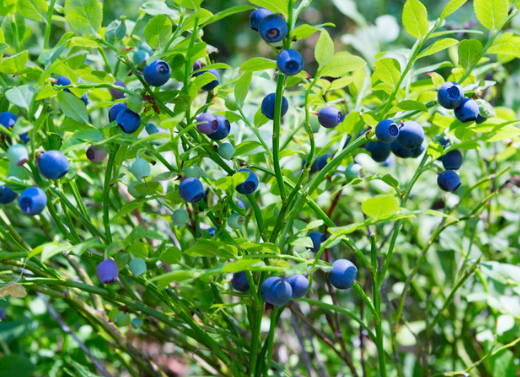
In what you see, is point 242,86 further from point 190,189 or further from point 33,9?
point 33,9

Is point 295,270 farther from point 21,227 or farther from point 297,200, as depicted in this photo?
point 21,227

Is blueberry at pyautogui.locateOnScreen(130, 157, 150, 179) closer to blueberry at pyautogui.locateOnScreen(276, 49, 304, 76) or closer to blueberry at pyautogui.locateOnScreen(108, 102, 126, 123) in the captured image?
blueberry at pyautogui.locateOnScreen(108, 102, 126, 123)

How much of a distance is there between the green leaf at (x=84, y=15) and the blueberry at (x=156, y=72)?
7 cm

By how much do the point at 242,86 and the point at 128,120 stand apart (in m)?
0.14

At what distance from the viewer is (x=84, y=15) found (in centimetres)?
52

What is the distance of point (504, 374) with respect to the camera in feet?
2.81

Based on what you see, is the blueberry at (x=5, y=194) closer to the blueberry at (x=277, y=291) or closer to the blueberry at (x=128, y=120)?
the blueberry at (x=128, y=120)

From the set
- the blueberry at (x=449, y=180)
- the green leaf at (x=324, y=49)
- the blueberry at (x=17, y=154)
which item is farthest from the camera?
the blueberry at (x=449, y=180)

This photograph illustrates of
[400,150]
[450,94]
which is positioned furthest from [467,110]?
[400,150]

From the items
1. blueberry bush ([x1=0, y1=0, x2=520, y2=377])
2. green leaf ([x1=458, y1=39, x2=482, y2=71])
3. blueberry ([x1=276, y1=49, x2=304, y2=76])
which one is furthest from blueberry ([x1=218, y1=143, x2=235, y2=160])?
green leaf ([x1=458, y1=39, x2=482, y2=71])

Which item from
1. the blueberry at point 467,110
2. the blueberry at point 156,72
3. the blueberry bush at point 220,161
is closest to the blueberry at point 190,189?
the blueberry bush at point 220,161

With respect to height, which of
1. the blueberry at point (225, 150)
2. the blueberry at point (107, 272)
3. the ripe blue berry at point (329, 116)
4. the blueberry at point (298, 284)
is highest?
the ripe blue berry at point (329, 116)

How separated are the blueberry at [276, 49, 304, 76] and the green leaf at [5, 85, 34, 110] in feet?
0.79

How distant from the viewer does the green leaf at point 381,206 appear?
488mm
